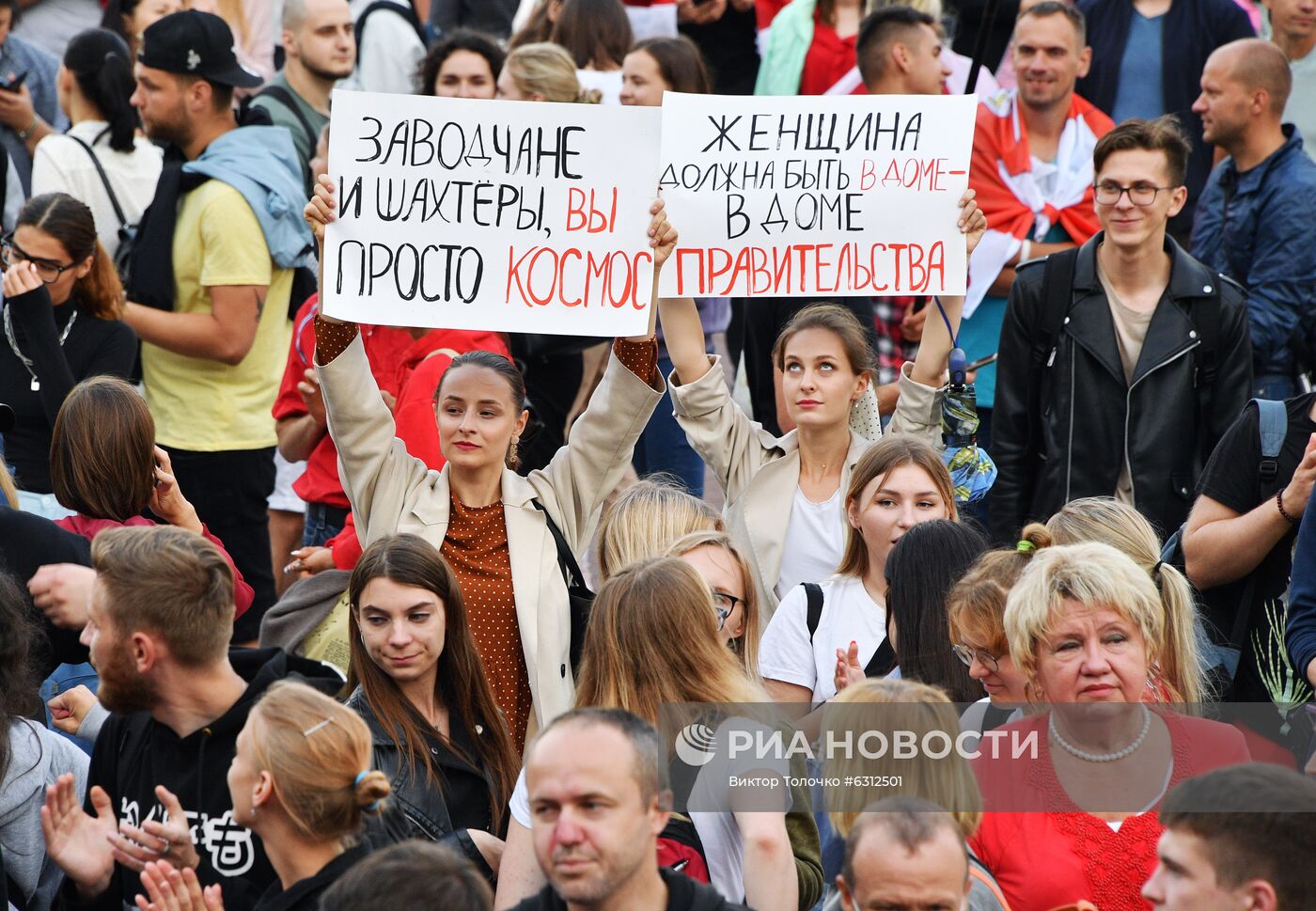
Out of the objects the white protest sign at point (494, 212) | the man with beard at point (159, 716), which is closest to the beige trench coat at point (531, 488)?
the white protest sign at point (494, 212)

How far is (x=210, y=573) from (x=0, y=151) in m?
4.57

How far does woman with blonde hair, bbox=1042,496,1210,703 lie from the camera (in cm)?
466

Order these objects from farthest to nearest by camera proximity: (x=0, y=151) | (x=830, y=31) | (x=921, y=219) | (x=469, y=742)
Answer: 1. (x=830, y=31)
2. (x=0, y=151)
3. (x=921, y=219)
4. (x=469, y=742)

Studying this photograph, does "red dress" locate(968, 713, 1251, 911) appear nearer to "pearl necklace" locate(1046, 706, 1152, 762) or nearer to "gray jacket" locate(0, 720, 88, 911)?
"pearl necklace" locate(1046, 706, 1152, 762)

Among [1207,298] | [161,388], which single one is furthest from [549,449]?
[1207,298]

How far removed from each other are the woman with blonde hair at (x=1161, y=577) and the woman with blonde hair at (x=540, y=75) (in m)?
3.36

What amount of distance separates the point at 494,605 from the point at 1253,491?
222 centimetres

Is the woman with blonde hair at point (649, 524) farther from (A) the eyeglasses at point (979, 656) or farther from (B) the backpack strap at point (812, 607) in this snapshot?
(A) the eyeglasses at point (979, 656)

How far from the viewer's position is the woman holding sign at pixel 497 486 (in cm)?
539

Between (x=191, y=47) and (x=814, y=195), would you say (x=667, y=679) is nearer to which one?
(x=814, y=195)

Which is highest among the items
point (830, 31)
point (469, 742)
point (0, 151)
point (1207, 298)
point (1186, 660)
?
point (830, 31)

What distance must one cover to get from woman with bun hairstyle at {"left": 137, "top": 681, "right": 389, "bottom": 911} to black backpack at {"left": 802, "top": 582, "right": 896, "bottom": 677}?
1670 millimetres

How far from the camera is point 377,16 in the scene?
10.1m

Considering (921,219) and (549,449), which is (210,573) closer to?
(921,219)
